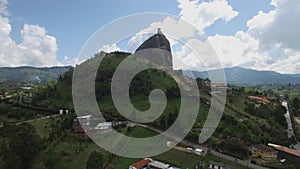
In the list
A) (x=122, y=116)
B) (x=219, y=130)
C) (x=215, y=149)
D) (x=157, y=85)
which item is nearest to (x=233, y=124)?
(x=219, y=130)

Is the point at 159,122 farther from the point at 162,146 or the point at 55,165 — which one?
the point at 55,165

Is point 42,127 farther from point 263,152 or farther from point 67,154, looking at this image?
point 263,152

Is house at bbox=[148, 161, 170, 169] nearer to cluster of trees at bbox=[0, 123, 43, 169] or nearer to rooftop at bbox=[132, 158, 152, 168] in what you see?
rooftop at bbox=[132, 158, 152, 168]

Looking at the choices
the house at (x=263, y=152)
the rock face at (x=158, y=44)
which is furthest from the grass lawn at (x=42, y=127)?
the rock face at (x=158, y=44)

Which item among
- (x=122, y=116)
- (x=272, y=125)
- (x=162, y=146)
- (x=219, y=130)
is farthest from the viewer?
(x=272, y=125)

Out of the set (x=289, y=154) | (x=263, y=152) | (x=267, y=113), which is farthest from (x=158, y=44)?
(x=289, y=154)

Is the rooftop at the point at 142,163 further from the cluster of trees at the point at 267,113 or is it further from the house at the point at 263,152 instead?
the cluster of trees at the point at 267,113

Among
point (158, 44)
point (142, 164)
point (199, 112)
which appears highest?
point (158, 44)

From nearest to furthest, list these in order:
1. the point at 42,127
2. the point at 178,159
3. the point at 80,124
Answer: the point at 178,159 → the point at 80,124 → the point at 42,127

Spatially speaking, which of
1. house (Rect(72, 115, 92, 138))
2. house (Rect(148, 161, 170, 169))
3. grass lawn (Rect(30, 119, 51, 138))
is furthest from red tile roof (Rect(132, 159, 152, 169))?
grass lawn (Rect(30, 119, 51, 138))
